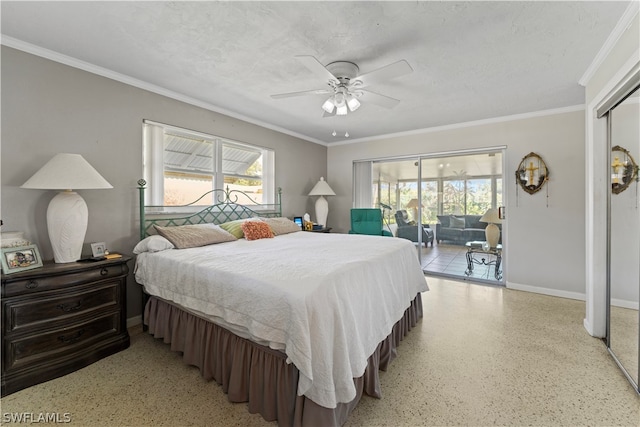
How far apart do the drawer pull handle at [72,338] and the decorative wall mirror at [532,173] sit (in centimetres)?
520

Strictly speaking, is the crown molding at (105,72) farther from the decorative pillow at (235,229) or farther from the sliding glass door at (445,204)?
the sliding glass door at (445,204)

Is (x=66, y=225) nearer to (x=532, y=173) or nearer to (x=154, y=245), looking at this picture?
(x=154, y=245)

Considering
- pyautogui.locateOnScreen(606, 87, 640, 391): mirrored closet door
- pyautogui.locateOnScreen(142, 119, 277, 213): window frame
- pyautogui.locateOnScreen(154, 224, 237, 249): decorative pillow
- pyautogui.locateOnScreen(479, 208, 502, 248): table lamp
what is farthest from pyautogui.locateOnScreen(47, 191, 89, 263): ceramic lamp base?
pyautogui.locateOnScreen(479, 208, 502, 248): table lamp

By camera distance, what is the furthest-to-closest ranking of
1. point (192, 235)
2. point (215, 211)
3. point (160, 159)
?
point (215, 211)
point (160, 159)
point (192, 235)

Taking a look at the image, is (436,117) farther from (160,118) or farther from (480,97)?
→ (160,118)

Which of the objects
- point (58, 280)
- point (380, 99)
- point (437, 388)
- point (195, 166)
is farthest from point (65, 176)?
point (437, 388)

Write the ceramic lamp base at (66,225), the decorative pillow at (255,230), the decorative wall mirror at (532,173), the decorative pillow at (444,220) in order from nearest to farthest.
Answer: the ceramic lamp base at (66,225) < the decorative pillow at (255,230) < the decorative wall mirror at (532,173) < the decorative pillow at (444,220)

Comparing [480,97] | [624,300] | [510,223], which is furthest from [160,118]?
[510,223]

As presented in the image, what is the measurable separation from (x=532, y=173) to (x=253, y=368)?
4.28m

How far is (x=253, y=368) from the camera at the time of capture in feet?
5.24

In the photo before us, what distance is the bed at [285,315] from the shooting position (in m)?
1.34

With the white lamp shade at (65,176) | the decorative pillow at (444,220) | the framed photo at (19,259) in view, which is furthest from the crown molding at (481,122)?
the framed photo at (19,259)

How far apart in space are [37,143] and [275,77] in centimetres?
209

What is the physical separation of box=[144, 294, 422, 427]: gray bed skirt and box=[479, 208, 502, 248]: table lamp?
2758mm
